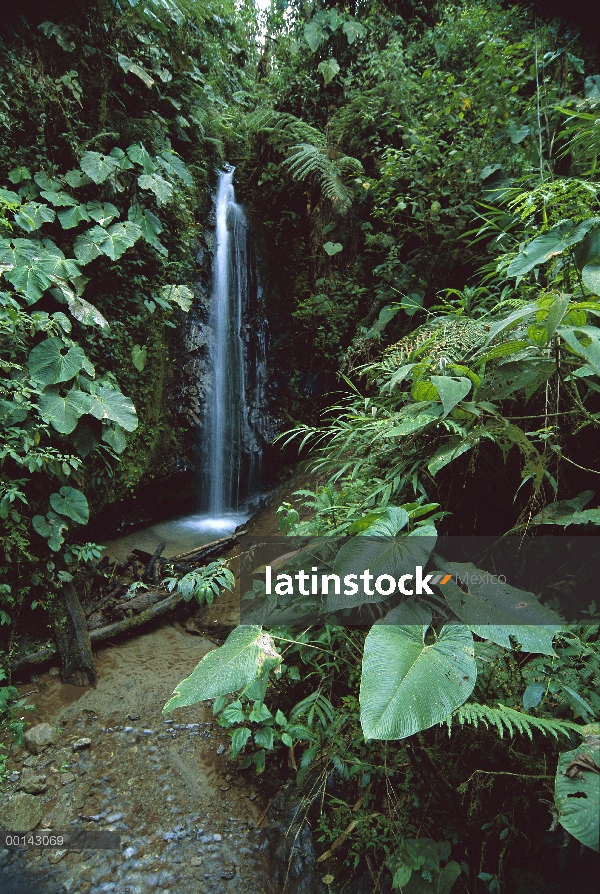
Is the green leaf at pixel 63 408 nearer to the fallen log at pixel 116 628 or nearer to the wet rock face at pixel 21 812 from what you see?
the fallen log at pixel 116 628

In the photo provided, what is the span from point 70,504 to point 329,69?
6.20 m

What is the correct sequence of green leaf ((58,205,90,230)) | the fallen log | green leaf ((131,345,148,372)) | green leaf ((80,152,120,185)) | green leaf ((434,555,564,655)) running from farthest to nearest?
green leaf ((131,345,148,372)) → green leaf ((80,152,120,185)) → green leaf ((58,205,90,230)) → the fallen log → green leaf ((434,555,564,655))

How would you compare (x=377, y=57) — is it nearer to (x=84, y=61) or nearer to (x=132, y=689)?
(x=84, y=61)

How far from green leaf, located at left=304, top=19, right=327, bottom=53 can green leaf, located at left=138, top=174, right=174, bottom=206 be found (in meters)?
3.32

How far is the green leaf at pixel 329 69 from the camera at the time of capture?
565 centimetres

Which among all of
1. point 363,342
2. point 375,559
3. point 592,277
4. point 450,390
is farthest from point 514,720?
point 363,342

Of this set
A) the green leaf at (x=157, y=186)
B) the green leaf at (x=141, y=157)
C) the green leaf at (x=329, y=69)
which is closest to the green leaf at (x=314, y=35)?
the green leaf at (x=329, y=69)

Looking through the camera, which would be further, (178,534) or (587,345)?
(178,534)

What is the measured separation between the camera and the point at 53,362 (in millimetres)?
3373

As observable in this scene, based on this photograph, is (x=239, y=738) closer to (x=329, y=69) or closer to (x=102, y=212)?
(x=102, y=212)

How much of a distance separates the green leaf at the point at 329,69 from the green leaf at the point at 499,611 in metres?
6.66

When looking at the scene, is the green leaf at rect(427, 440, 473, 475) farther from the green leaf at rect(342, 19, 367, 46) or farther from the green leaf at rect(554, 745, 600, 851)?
the green leaf at rect(342, 19, 367, 46)

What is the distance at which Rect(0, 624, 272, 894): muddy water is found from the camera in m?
1.78

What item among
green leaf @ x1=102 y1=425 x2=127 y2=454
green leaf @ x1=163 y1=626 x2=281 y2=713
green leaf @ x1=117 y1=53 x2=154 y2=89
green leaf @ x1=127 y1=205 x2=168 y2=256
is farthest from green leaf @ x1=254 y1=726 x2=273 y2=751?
green leaf @ x1=117 y1=53 x2=154 y2=89
